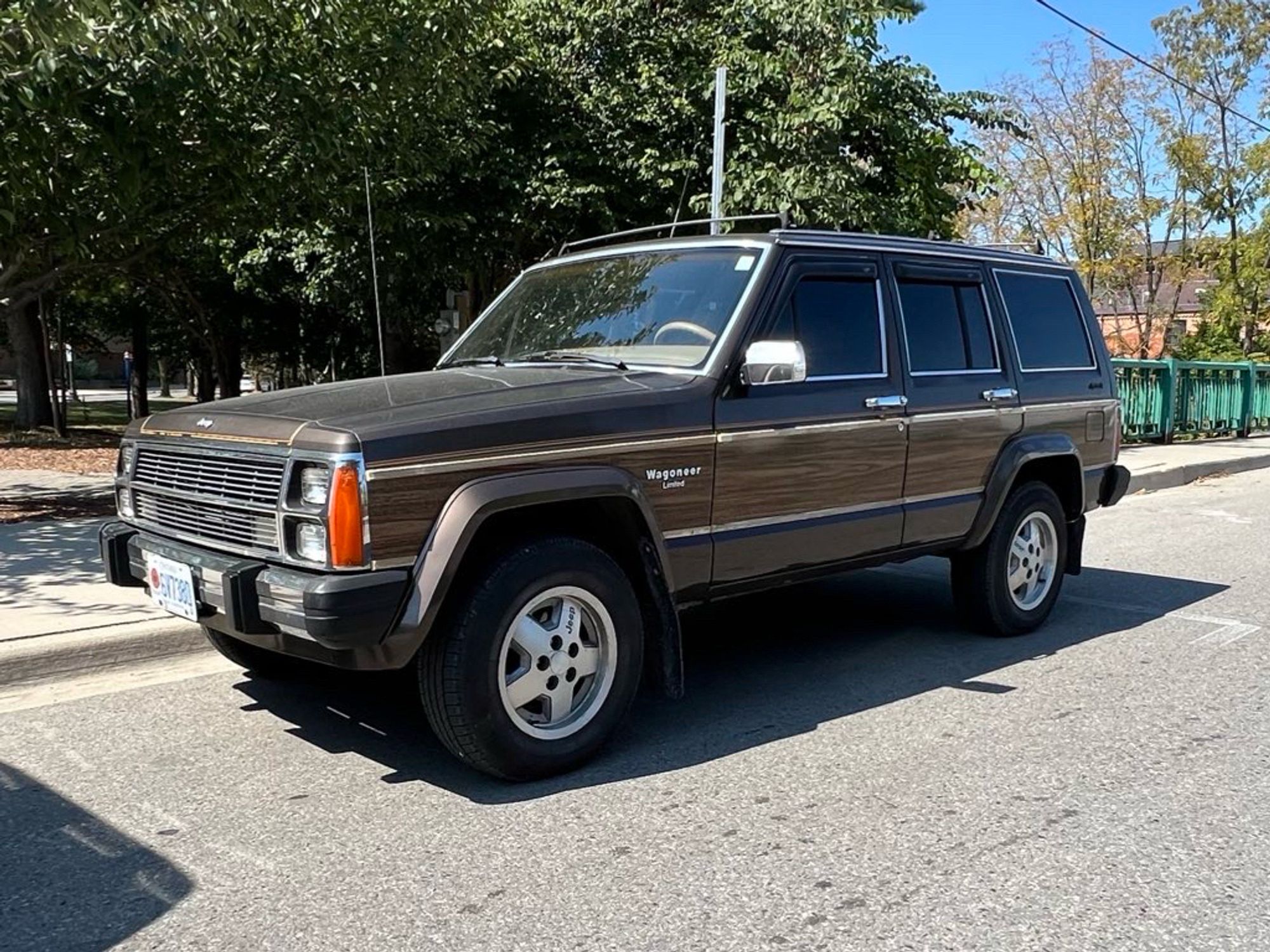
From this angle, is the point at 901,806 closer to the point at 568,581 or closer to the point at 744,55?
the point at 568,581

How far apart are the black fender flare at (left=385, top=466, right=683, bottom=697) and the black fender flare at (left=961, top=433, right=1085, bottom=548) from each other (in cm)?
218

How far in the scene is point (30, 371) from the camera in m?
19.8

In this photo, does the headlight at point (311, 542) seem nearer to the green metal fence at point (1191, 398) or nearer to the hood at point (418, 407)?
the hood at point (418, 407)

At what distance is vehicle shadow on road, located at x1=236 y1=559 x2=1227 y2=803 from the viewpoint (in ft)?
14.3

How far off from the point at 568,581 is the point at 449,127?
11.1 metres

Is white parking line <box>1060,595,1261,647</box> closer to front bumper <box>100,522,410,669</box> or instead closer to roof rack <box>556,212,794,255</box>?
roof rack <box>556,212,794,255</box>

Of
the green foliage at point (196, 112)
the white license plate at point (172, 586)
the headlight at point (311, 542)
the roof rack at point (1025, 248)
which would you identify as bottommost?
the white license plate at point (172, 586)

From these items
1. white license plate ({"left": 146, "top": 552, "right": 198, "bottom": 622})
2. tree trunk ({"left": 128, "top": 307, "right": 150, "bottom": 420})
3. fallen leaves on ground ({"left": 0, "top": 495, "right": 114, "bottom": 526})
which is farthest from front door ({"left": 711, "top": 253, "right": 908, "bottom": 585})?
tree trunk ({"left": 128, "top": 307, "right": 150, "bottom": 420})

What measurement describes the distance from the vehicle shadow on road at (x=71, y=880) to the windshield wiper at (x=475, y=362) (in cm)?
246

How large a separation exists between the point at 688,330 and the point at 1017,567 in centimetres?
263

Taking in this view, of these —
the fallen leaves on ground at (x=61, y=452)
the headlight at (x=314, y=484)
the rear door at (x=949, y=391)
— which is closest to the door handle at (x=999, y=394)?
the rear door at (x=949, y=391)

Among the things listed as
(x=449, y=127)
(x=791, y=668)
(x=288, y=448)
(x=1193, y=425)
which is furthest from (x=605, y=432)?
(x=1193, y=425)

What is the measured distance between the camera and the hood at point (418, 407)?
3.65 metres

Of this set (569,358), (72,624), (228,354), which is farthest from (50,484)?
(228,354)
